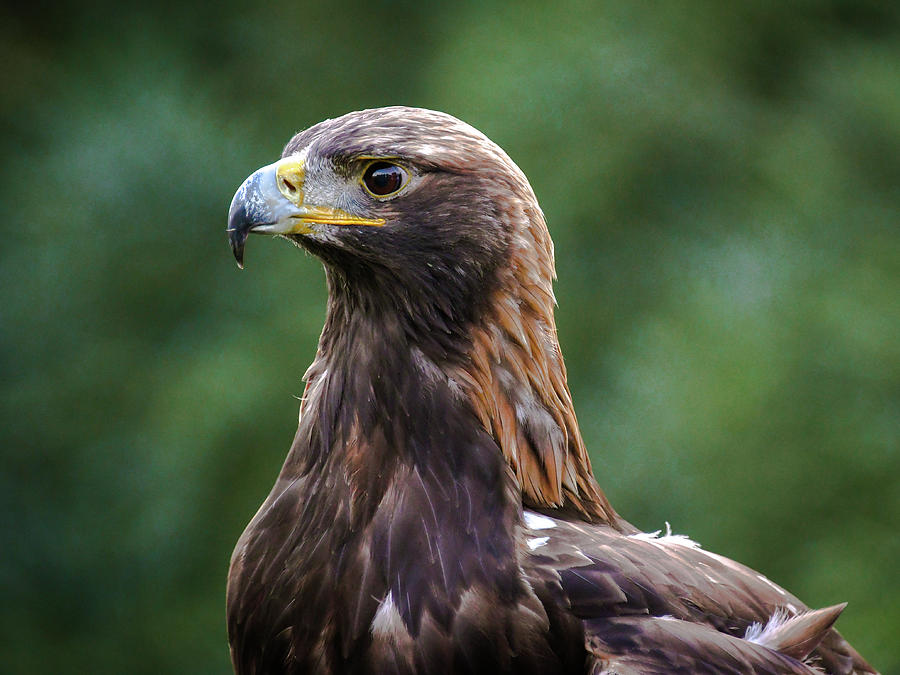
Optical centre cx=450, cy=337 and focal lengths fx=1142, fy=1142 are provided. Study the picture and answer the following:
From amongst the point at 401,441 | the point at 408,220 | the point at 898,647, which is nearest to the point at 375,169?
the point at 408,220

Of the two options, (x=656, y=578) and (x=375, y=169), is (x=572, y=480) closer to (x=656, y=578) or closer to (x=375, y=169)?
(x=656, y=578)

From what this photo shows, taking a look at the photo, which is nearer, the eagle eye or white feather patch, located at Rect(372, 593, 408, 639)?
white feather patch, located at Rect(372, 593, 408, 639)

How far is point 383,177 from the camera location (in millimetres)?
2303

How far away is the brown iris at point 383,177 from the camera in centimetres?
230

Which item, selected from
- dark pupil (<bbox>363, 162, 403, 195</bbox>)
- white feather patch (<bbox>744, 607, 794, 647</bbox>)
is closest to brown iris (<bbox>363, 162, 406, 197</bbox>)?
dark pupil (<bbox>363, 162, 403, 195</bbox>)

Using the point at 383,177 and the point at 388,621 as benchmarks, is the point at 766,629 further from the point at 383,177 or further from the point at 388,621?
the point at 383,177

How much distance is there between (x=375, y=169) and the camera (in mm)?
2305

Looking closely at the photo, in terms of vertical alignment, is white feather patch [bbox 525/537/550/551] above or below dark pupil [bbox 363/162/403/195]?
below

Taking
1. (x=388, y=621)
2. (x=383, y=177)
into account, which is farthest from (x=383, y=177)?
(x=388, y=621)

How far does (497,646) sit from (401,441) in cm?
45

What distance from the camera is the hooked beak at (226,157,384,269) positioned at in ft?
7.43

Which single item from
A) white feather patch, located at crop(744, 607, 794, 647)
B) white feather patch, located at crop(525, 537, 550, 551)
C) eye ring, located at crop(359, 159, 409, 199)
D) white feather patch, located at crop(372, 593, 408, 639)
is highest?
eye ring, located at crop(359, 159, 409, 199)

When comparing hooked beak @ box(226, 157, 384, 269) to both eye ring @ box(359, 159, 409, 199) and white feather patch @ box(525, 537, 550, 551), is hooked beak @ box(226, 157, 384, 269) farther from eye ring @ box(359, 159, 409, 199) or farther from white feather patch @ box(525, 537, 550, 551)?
white feather patch @ box(525, 537, 550, 551)

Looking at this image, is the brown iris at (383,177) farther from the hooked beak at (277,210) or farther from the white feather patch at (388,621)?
the white feather patch at (388,621)
